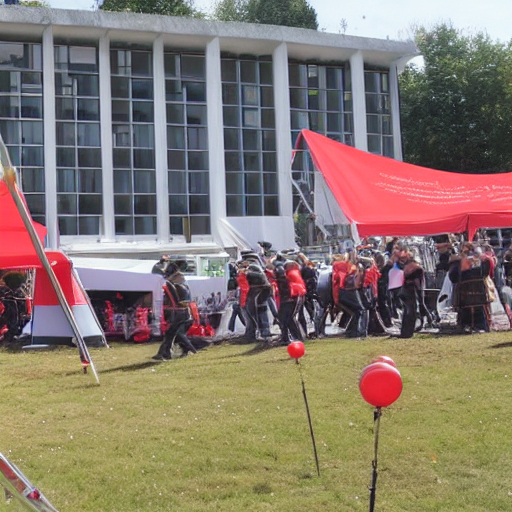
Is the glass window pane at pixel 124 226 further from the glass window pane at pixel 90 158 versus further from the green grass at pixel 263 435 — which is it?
the green grass at pixel 263 435

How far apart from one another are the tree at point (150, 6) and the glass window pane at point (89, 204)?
20.4m

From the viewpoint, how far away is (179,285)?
15.3 metres

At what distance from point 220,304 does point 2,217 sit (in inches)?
209

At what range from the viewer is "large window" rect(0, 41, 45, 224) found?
33656 mm


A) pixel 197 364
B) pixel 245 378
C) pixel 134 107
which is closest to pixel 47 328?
pixel 197 364

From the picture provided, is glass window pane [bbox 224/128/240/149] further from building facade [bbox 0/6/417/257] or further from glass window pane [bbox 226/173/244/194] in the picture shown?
glass window pane [bbox 226/173/244/194]

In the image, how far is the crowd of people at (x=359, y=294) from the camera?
16156mm

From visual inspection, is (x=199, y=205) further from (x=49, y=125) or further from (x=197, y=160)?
(x=49, y=125)

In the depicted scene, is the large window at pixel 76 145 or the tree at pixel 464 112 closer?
the large window at pixel 76 145

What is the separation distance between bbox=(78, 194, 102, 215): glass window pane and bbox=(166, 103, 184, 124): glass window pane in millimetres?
4559

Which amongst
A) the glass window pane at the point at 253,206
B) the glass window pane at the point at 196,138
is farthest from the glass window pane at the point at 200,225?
the glass window pane at the point at 196,138

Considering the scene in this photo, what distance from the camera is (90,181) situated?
3453 centimetres

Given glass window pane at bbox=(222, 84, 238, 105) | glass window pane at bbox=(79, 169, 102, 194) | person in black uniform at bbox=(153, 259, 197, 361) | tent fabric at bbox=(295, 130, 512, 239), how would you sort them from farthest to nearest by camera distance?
glass window pane at bbox=(222, 84, 238, 105), glass window pane at bbox=(79, 169, 102, 194), tent fabric at bbox=(295, 130, 512, 239), person in black uniform at bbox=(153, 259, 197, 361)

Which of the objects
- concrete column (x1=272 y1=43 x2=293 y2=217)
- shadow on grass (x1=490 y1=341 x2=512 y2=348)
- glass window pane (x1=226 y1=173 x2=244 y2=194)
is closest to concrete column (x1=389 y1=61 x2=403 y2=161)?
concrete column (x1=272 y1=43 x2=293 y2=217)
